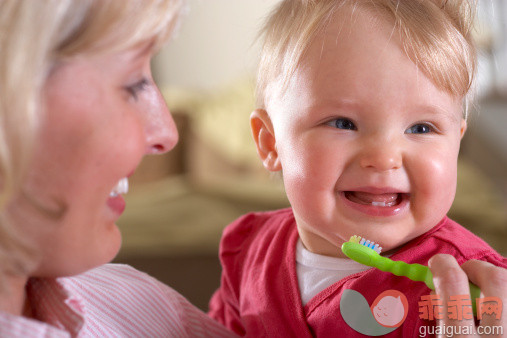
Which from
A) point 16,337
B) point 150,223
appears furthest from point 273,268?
point 150,223

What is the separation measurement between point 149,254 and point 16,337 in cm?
166

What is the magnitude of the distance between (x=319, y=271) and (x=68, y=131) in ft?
1.44

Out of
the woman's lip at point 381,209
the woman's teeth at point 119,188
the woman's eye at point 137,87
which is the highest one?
the woman's eye at point 137,87

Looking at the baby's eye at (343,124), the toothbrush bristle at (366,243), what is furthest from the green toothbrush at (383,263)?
the baby's eye at (343,124)

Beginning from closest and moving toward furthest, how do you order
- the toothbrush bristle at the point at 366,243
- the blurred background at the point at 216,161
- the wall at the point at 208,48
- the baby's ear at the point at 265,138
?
the toothbrush bristle at the point at 366,243 → the baby's ear at the point at 265,138 → the blurred background at the point at 216,161 → the wall at the point at 208,48

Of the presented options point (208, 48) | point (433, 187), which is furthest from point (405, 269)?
point (208, 48)

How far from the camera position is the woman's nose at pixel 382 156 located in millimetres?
771

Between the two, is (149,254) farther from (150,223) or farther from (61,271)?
(61,271)

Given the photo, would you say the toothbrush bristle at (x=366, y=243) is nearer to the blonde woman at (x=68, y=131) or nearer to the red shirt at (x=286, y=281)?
the red shirt at (x=286, y=281)

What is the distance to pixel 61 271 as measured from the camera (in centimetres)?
65

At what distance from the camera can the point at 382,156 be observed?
2.54 feet

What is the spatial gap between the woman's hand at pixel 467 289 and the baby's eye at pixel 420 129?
0.67ft

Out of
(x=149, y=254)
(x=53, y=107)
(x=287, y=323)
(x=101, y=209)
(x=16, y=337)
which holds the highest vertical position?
(x=53, y=107)

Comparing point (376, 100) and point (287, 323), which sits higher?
point (376, 100)
